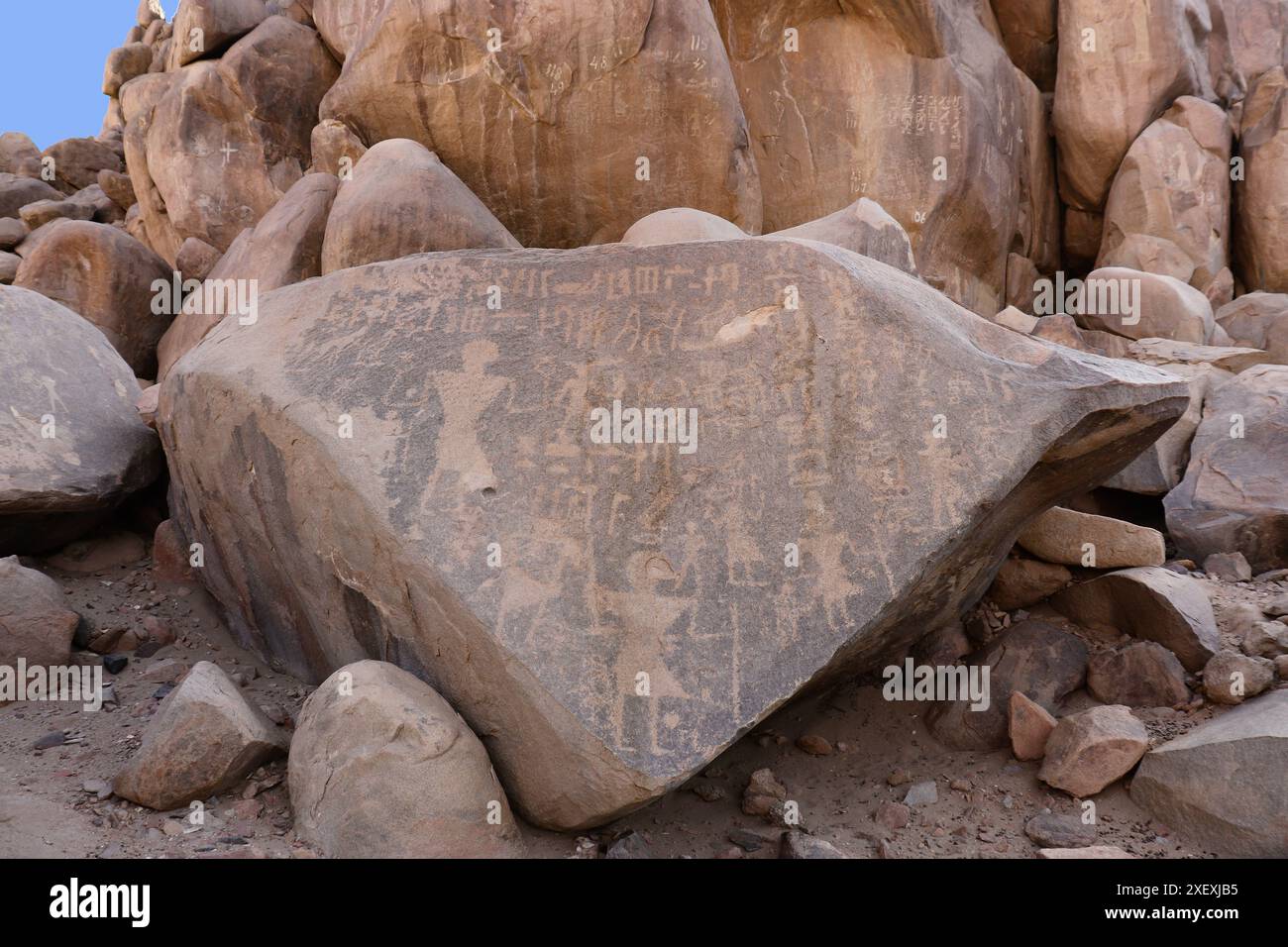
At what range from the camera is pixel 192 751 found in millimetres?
3182

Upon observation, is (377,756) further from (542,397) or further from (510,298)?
(510,298)

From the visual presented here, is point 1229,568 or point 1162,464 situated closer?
point 1229,568

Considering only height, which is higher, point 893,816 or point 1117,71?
point 1117,71

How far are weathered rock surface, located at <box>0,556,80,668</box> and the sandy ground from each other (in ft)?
0.58

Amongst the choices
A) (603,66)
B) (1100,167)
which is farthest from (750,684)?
(1100,167)

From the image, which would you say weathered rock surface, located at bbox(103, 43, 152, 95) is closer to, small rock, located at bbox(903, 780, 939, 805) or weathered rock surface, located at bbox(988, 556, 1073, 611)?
weathered rock surface, located at bbox(988, 556, 1073, 611)

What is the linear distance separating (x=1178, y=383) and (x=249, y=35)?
23.8 ft

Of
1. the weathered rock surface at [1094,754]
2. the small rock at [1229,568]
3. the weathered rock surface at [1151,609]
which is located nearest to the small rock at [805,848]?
the weathered rock surface at [1094,754]

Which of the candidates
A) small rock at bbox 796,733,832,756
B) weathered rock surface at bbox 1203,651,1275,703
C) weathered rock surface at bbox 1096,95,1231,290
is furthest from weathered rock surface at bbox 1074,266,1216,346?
small rock at bbox 796,733,832,756

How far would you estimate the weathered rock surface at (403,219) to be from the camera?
535 cm

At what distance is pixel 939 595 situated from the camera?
11.9 ft

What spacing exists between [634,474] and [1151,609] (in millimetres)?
2105

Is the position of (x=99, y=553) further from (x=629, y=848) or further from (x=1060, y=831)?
(x=1060, y=831)

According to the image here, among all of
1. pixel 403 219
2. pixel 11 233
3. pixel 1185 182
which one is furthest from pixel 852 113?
pixel 11 233
